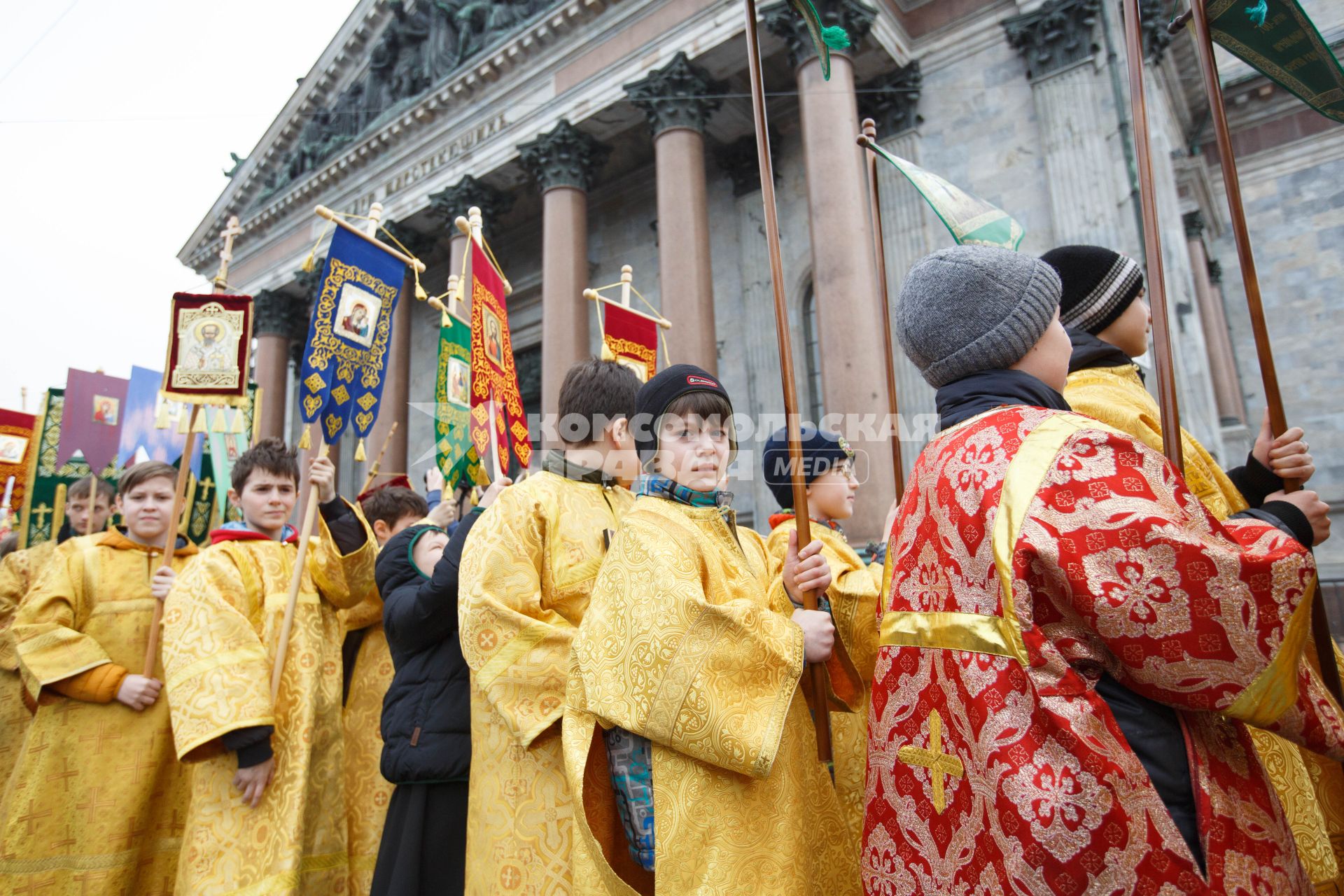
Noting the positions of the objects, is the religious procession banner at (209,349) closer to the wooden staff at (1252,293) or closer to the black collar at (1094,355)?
the black collar at (1094,355)

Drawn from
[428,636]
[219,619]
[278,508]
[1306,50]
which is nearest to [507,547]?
[428,636]

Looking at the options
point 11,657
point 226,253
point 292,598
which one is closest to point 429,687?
point 292,598

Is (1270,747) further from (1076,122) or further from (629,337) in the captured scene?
(1076,122)

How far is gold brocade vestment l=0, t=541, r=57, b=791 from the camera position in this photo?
13.1ft

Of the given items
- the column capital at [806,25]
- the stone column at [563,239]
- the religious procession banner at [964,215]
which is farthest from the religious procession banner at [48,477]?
the column capital at [806,25]

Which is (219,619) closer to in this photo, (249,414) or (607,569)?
(607,569)

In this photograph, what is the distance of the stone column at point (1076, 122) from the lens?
27.0ft

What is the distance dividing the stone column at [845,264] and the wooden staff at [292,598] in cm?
572

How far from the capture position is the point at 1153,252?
1.69 meters

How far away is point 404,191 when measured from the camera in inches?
569

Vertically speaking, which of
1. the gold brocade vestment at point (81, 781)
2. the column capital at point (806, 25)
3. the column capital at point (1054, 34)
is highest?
the column capital at point (806, 25)

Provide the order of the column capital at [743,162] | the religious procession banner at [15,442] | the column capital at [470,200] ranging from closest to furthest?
1. the religious procession banner at [15,442]
2. the column capital at [743,162]
3. the column capital at [470,200]

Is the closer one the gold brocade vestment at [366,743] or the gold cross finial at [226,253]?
the gold brocade vestment at [366,743]

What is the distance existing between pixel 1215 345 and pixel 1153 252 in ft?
45.7
